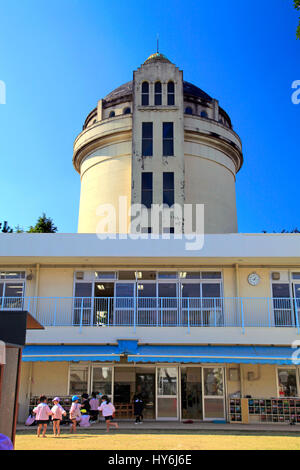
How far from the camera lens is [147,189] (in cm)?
2603

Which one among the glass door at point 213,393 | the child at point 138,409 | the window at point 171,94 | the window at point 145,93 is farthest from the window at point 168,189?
the child at point 138,409

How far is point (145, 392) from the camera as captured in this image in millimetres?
17469

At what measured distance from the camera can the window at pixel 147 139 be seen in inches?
1040

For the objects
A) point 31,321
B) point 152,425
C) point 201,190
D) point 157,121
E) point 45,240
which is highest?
point 157,121

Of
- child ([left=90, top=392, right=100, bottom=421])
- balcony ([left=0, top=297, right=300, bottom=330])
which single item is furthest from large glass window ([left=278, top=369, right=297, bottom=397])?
child ([left=90, top=392, right=100, bottom=421])

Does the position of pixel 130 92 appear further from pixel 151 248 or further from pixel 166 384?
pixel 166 384

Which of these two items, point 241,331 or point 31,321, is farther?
point 241,331

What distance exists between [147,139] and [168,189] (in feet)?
10.3

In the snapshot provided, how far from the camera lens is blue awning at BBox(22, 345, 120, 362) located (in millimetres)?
15805

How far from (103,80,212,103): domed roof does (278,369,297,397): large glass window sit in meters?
18.3

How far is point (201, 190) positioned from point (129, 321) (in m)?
11.9

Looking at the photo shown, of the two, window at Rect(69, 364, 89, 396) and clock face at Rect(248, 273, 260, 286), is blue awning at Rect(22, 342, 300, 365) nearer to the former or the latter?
window at Rect(69, 364, 89, 396)
